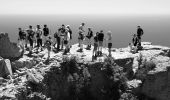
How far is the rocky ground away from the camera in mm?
33438

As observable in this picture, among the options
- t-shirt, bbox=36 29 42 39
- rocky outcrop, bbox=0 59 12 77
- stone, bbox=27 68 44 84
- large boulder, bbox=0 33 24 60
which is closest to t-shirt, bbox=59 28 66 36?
t-shirt, bbox=36 29 42 39

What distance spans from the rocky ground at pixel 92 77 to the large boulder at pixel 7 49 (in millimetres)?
1180

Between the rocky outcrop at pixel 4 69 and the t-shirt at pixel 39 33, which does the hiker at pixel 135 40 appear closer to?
the t-shirt at pixel 39 33

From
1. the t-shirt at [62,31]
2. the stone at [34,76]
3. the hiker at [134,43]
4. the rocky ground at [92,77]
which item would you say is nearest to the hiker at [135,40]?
the hiker at [134,43]

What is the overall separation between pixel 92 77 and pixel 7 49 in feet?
34.0

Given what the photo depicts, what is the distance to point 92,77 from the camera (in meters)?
35.1

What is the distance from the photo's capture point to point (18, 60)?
115 feet

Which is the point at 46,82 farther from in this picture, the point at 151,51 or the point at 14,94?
the point at 151,51

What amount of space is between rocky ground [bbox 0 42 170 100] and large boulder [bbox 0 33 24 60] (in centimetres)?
118

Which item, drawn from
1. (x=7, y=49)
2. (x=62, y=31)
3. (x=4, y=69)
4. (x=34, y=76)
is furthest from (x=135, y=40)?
(x=4, y=69)

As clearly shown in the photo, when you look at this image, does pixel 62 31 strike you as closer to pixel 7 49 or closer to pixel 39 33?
pixel 39 33

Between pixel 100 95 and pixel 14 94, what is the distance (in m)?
9.86

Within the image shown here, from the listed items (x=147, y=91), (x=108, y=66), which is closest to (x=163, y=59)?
(x=147, y=91)

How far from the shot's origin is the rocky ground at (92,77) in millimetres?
33438
